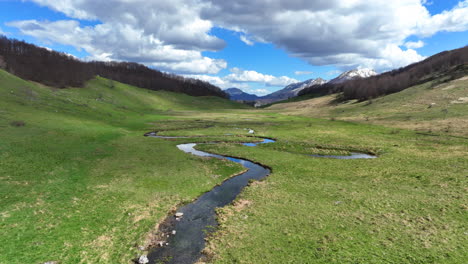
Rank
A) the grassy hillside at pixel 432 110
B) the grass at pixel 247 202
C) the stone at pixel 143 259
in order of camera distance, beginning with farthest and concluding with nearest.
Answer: the grassy hillside at pixel 432 110 → the grass at pixel 247 202 → the stone at pixel 143 259

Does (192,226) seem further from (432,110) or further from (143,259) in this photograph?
(432,110)

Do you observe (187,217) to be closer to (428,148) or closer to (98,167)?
(98,167)

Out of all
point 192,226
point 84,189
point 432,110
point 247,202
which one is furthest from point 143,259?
point 432,110

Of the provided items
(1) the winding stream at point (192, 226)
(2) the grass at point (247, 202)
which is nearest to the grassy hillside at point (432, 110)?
(2) the grass at point (247, 202)

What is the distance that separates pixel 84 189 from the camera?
995 inches

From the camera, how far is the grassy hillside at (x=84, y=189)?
15.8 metres

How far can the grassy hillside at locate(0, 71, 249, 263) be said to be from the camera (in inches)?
620

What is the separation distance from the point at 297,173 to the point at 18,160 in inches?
1526

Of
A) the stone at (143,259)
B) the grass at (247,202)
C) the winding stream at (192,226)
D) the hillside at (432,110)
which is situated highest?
the hillside at (432,110)

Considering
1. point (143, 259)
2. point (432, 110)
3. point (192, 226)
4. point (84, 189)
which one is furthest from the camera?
point (432, 110)

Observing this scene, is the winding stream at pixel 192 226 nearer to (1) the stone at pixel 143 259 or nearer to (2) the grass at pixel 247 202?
(1) the stone at pixel 143 259

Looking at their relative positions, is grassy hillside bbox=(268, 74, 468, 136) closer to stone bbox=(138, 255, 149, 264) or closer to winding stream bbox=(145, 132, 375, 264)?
Answer: winding stream bbox=(145, 132, 375, 264)

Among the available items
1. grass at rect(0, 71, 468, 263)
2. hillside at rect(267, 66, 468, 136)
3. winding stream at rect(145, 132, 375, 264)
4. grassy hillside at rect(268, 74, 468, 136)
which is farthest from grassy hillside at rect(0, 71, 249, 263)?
hillside at rect(267, 66, 468, 136)

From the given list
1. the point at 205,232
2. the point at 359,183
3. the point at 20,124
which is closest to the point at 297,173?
the point at 359,183
